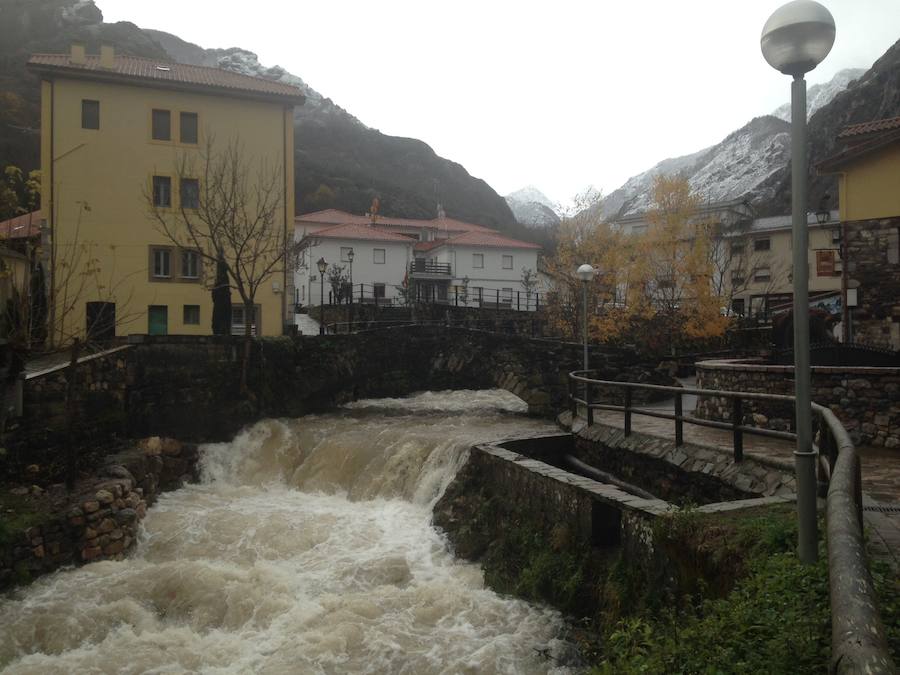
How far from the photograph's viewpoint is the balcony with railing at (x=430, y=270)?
52.2m

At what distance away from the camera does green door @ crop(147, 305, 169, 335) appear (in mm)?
25359

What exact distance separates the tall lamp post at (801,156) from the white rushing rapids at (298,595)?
14.2 feet

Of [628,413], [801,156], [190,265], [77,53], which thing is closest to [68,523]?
[628,413]

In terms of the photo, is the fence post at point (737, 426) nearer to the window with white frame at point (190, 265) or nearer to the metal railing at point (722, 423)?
the metal railing at point (722, 423)

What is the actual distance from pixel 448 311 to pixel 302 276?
67.2 ft

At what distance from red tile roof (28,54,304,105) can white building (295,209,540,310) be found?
18142 millimetres

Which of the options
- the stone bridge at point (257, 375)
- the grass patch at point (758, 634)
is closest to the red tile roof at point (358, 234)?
the stone bridge at point (257, 375)

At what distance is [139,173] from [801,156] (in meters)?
25.7

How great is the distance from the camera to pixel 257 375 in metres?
20.7

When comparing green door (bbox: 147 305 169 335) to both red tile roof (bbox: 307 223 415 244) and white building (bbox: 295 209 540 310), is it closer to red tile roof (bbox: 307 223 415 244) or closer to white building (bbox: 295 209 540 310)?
white building (bbox: 295 209 540 310)

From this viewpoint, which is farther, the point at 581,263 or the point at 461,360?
the point at 581,263

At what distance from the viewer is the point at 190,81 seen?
25.8 m

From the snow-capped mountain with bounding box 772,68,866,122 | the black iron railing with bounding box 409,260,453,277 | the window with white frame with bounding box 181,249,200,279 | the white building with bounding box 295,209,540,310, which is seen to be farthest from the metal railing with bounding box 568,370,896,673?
the snow-capped mountain with bounding box 772,68,866,122

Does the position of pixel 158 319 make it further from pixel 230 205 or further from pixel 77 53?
pixel 77 53
